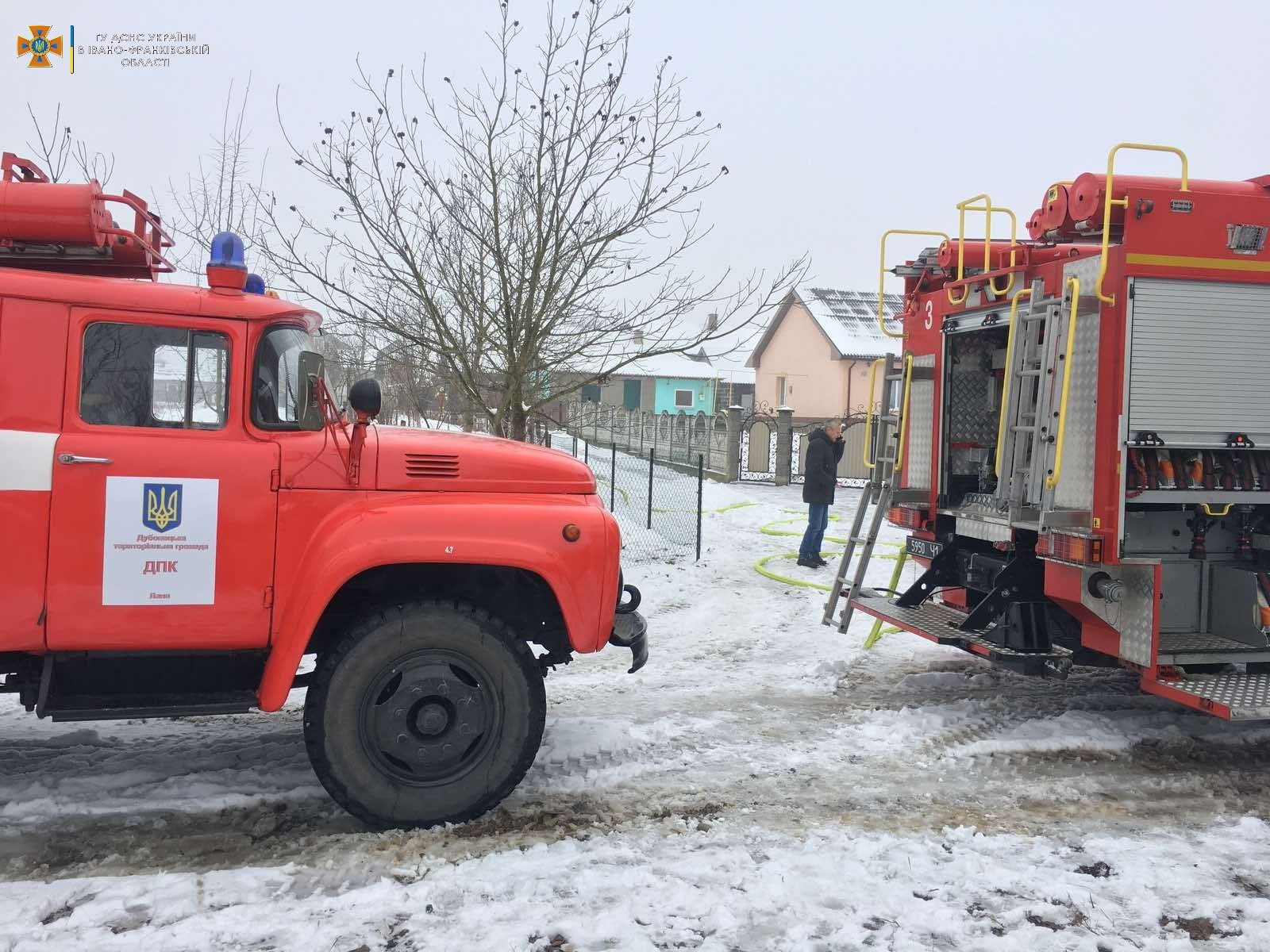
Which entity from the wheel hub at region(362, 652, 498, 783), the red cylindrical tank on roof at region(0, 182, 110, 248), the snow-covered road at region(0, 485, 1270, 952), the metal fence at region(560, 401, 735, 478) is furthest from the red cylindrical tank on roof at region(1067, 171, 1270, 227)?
the metal fence at region(560, 401, 735, 478)

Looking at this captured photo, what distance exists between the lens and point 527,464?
15.4 feet

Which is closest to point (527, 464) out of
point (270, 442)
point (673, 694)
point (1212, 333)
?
point (270, 442)

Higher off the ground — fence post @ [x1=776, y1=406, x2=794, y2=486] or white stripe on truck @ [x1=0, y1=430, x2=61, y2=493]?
fence post @ [x1=776, y1=406, x2=794, y2=486]

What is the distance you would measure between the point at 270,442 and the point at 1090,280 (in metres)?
4.64

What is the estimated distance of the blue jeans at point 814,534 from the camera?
11586 millimetres

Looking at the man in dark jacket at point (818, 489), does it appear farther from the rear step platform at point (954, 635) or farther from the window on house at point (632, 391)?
the window on house at point (632, 391)

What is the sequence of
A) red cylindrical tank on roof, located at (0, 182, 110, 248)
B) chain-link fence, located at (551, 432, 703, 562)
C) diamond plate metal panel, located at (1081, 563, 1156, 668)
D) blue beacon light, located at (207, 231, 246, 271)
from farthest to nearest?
chain-link fence, located at (551, 432, 703, 562)
diamond plate metal panel, located at (1081, 563, 1156, 668)
blue beacon light, located at (207, 231, 246, 271)
red cylindrical tank on roof, located at (0, 182, 110, 248)

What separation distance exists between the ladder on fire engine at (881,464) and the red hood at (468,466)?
3044mm

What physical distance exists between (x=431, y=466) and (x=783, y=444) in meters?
18.6

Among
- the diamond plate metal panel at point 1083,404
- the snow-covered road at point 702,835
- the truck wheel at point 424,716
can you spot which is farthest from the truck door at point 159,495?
the diamond plate metal panel at point 1083,404

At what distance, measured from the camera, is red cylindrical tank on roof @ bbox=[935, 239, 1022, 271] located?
685 cm

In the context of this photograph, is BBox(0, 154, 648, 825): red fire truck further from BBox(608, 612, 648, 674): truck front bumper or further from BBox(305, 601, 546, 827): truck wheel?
BBox(608, 612, 648, 674): truck front bumper

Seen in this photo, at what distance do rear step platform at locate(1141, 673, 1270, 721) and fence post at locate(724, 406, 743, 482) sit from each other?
17565mm

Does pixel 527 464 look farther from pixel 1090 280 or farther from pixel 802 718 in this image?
pixel 1090 280
